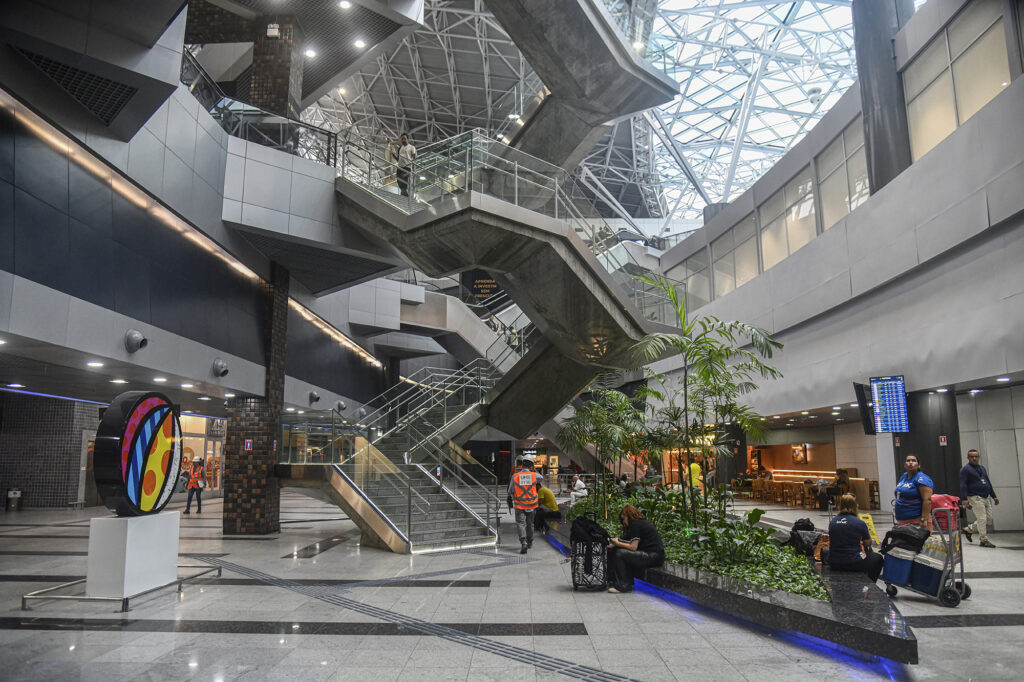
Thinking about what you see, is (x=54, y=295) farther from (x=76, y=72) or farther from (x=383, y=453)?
(x=383, y=453)

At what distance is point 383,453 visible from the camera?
1391cm

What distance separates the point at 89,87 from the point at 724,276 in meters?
22.7

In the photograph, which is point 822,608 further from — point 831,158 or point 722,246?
point 722,246

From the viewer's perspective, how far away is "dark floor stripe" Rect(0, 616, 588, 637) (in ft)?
19.5

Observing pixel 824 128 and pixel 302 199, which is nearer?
pixel 302 199

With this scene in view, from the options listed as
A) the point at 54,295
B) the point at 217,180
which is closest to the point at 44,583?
the point at 54,295

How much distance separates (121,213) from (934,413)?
1577 centimetres

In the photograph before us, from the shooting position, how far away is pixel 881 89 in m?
14.9

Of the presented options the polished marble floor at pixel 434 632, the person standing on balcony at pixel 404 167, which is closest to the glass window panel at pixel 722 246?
the person standing on balcony at pixel 404 167

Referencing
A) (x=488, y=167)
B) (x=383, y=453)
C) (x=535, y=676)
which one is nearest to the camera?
(x=535, y=676)

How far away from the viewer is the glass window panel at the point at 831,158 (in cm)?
1761

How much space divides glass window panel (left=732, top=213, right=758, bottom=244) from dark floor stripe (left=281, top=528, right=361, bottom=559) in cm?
1748

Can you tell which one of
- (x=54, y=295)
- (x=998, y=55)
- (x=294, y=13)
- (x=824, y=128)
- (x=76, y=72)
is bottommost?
(x=54, y=295)

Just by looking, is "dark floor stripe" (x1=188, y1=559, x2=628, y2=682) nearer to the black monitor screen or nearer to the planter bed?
the planter bed
